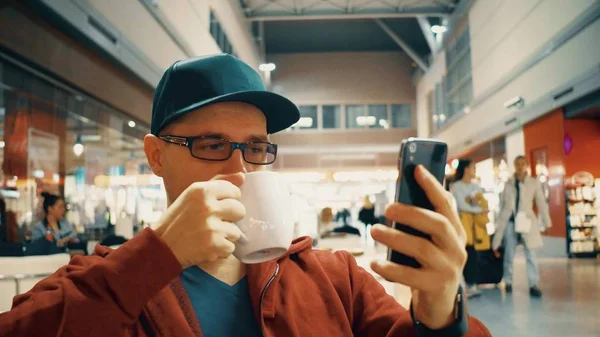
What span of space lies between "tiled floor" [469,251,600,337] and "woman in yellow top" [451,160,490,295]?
1.01 ft

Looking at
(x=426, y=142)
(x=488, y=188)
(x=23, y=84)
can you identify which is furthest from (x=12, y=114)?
(x=488, y=188)

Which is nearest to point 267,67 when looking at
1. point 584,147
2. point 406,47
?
point 406,47

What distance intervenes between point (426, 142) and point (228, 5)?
13612 mm

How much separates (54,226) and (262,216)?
21.6ft

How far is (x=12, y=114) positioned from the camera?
6.56m

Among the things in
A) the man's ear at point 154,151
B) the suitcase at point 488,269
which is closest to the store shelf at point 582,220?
the suitcase at point 488,269

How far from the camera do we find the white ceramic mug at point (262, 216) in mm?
939

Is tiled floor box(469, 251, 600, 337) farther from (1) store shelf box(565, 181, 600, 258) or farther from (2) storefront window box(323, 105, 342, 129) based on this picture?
(2) storefront window box(323, 105, 342, 129)

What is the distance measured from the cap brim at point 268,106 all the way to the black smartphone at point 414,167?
58 cm

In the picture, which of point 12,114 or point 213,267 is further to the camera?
point 12,114

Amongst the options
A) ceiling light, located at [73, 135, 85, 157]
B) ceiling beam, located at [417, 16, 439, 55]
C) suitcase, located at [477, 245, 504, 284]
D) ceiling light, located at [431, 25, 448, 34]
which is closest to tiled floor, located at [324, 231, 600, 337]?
suitcase, located at [477, 245, 504, 284]

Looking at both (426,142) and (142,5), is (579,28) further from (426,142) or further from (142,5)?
(426,142)

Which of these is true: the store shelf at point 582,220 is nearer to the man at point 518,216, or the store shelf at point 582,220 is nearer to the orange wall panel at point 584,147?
the orange wall panel at point 584,147

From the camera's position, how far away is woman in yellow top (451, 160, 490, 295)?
5.39 m
